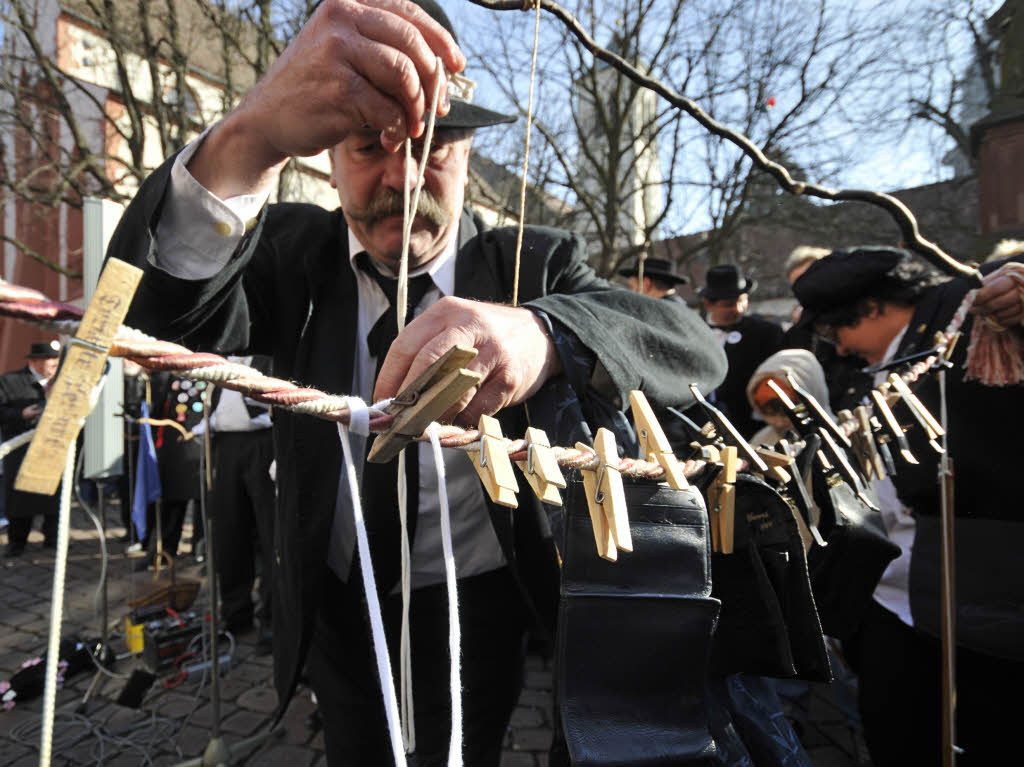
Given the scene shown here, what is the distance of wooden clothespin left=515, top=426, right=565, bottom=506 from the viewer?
750mm

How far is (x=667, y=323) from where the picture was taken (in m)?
1.28

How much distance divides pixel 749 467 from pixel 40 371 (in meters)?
8.18

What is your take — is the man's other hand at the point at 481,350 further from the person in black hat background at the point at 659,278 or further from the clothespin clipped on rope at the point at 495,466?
the person in black hat background at the point at 659,278

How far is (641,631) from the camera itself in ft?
3.07

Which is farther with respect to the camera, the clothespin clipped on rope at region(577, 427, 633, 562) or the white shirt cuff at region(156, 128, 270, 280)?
the white shirt cuff at region(156, 128, 270, 280)

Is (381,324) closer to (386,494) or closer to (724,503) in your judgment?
(386,494)

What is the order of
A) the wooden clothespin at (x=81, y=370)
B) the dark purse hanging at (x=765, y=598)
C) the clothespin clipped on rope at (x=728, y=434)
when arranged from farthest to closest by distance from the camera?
the clothespin clipped on rope at (x=728, y=434), the dark purse hanging at (x=765, y=598), the wooden clothespin at (x=81, y=370)

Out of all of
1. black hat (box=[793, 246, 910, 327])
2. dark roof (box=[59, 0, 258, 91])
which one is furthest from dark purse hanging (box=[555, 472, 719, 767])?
dark roof (box=[59, 0, 258, 91])

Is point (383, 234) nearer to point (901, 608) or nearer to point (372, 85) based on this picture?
point (372, 85)

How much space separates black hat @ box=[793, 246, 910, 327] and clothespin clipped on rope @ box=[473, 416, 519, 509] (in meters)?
2.30

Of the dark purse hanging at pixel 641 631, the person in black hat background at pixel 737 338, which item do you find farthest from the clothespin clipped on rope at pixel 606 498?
the person in black hat background at pixel 737 338

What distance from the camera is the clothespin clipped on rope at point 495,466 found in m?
0.72

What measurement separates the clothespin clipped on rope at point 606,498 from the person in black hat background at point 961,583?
136 centimetres

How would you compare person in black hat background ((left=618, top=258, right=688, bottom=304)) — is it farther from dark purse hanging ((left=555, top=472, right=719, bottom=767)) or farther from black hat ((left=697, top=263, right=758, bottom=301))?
dark purse hanging ((left=555, top=472, right=719, bottom=767))
